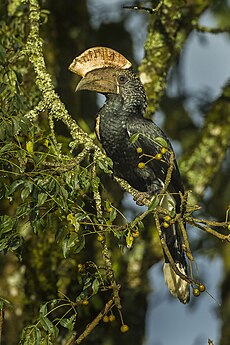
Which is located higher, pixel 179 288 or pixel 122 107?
pixel 122 107

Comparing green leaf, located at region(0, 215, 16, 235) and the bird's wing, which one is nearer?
green leaf, located at region(0, 215, 16, 235)

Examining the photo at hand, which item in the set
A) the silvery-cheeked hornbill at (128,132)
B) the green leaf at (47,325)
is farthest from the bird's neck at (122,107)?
the green leaf at (47,325)

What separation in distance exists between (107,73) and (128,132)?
29cm

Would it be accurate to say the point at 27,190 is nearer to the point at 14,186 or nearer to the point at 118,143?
the point at 14,186

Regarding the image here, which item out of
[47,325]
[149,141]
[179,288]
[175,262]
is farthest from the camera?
[175,262]

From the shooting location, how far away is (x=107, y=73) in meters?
4.02

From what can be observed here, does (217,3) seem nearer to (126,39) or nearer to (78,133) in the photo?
(126,39)

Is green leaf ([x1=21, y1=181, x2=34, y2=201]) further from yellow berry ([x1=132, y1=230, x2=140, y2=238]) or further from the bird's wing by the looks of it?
the bird's wing

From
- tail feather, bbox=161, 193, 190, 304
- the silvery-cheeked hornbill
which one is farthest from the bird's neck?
tail feather, bbox=161, 193, 190, 304

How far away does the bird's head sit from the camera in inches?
149

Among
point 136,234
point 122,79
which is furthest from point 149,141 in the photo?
point 136,234

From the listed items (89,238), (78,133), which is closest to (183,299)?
(78,133)

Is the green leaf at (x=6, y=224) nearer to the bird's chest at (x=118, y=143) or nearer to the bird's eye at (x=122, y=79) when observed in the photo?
the bird's chest at (x=118, y=143)

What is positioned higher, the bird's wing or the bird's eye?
the bird's eye
